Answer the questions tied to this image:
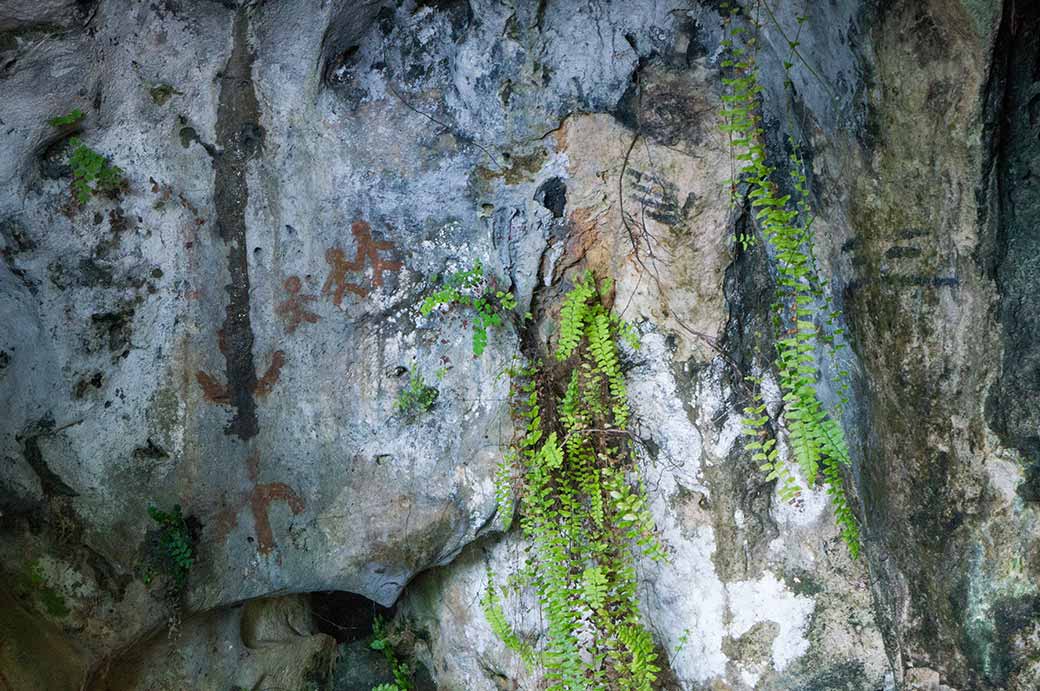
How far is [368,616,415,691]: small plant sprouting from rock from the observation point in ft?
14.6

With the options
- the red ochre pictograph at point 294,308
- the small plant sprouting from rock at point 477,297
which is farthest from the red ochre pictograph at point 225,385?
the small plant sprouting from rock at point 477,297

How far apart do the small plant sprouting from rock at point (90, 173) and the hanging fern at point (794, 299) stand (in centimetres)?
240

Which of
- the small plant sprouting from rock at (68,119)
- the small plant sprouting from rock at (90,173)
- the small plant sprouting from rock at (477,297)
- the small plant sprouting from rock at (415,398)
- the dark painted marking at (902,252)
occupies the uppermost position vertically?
the small plant sprouting from rock at (68,119)

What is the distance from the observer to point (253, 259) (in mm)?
3648

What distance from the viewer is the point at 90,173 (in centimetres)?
335

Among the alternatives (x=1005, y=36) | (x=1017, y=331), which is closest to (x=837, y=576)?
(x=1017, y=331)

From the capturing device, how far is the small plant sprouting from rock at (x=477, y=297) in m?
3.62

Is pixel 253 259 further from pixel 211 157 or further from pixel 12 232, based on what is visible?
pixel 12 232

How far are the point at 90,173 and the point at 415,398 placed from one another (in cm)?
159

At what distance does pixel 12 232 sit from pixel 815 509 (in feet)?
10.9

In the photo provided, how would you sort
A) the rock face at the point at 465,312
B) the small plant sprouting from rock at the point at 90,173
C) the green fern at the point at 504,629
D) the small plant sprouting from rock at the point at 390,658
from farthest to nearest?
the small plant sprouting from rock at the point at 390,658
the green fern at the point at 504,629
the small plant sprouting from rock at the point at 90,173
the rock face at the point at 465,312

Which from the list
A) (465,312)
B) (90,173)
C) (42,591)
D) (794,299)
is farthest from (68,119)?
(794,299)

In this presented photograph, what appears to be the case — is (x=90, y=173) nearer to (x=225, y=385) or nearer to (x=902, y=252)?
(x=225, y=385)

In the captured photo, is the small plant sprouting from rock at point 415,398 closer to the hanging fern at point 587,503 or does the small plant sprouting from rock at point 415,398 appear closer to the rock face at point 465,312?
the rock face at point 465,312
